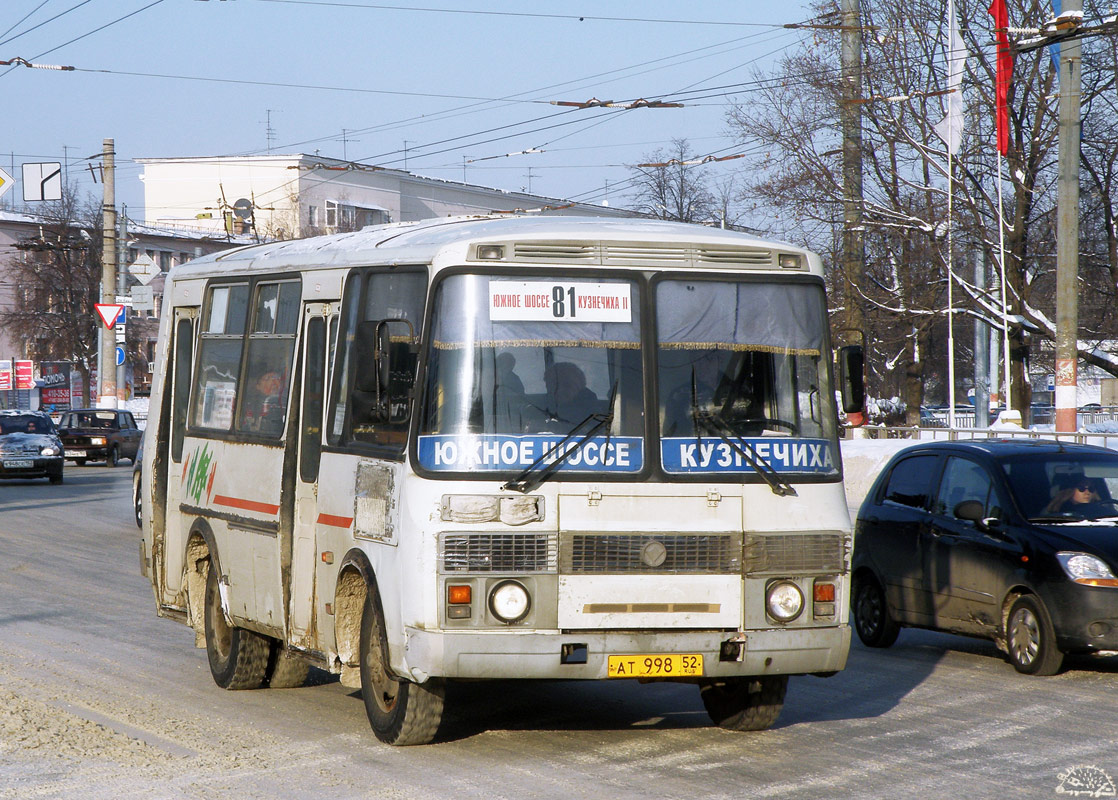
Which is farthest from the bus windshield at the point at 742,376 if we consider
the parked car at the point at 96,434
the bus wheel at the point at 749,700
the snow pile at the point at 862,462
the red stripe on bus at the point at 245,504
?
the parked car at the point at 96,434

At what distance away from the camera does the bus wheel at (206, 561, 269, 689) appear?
31.5 feet

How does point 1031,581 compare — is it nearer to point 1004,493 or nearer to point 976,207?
point 1004,493

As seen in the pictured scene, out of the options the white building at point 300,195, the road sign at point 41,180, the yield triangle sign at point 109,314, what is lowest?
the yield triangle sign at point 109,314

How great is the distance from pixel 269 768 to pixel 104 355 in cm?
3481

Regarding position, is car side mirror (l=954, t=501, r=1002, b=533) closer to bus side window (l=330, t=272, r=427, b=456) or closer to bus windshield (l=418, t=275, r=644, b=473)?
bus windshield (l=418, t=275, r=644, b=473)

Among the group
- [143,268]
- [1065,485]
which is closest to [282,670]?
[1065,485]

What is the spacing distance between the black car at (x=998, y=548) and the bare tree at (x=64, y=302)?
206ft

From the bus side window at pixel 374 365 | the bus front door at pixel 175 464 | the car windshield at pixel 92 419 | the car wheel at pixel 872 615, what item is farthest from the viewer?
the car windshield at pixel 92 419

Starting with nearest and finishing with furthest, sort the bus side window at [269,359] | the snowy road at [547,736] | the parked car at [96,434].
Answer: the snowy road at [547,736] → the bus side window at [269,359] → the parked car at [96,434]

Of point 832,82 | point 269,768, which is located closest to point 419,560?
point 269,768

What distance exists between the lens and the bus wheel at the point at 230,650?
9.59 meters

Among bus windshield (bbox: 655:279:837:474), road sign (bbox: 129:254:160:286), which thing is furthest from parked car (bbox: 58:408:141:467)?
bus windshield (bbox: 655:279:837:474)

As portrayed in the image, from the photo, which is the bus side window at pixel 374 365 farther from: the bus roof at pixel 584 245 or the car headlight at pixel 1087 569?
the car headlight at pixel 1087 569

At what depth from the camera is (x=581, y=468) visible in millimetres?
7289
